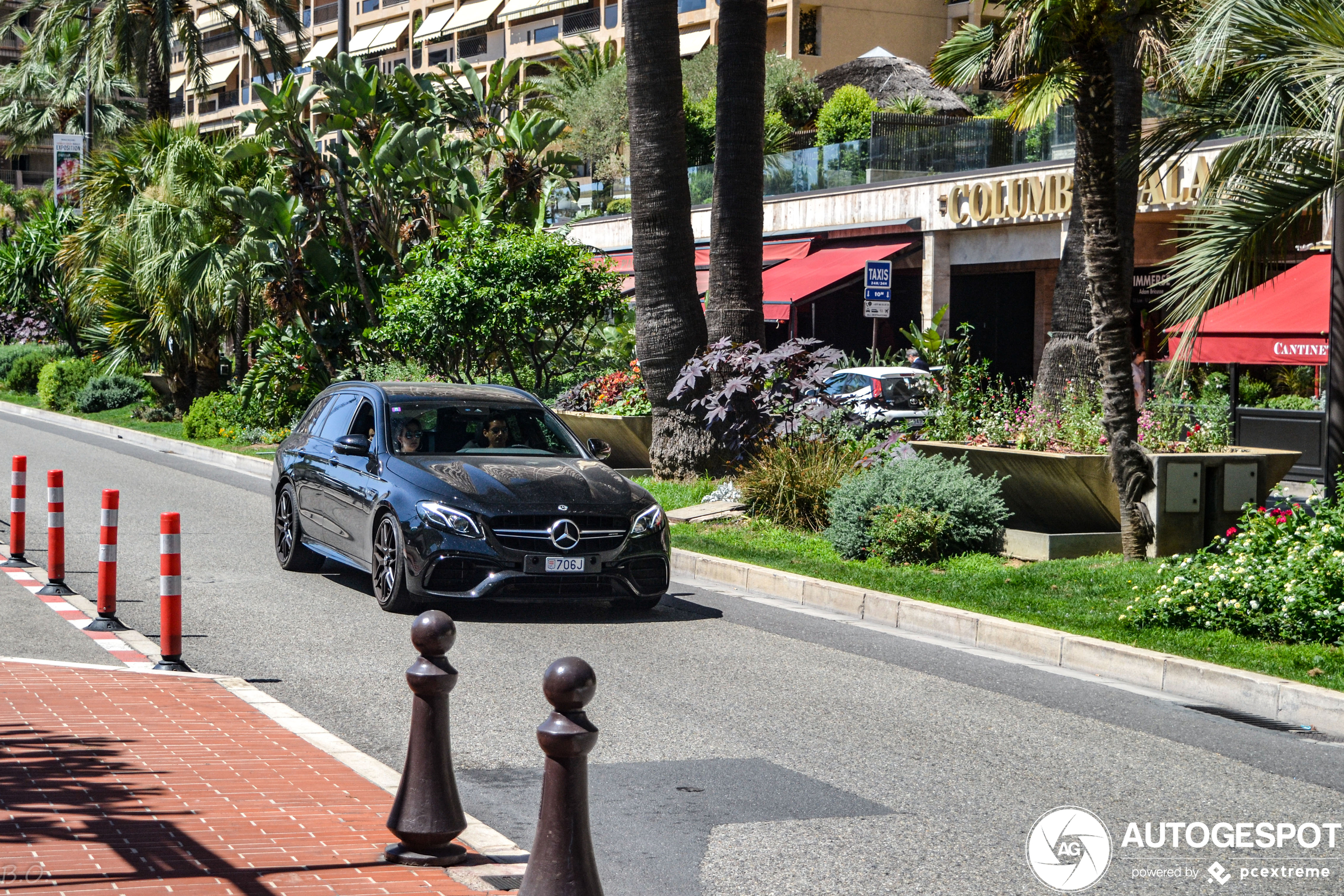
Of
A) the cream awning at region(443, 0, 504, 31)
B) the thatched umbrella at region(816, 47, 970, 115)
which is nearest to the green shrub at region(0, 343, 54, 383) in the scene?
the thatched umbrella at region(816, 47, 970, 115)

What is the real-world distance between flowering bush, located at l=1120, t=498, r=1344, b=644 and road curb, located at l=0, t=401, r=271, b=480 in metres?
14.3

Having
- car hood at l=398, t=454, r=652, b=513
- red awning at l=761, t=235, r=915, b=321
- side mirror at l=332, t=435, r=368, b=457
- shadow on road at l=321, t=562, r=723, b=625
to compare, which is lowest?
shadow on road at l=321, t=562, r=723, b=625

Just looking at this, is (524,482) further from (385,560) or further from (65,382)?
(65,382)

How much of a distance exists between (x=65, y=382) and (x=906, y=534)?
1181 inches

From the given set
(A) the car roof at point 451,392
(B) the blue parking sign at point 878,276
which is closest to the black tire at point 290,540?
(A) the car roof at point 451,392

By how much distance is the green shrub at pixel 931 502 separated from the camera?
1233cm

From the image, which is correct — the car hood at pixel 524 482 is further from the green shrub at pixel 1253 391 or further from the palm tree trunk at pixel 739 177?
the green shrub at pixel 1253 391

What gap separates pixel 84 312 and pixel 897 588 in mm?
28952

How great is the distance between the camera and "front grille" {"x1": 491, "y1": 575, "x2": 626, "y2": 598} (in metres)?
9.57

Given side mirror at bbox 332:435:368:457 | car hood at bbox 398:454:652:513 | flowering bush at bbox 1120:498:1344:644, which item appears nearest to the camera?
flowering bush at bbox 1120:498:1344:644

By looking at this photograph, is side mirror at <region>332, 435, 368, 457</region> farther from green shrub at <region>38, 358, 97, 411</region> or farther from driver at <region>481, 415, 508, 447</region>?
green shrub at <region>38, 358, 97, 411</region>

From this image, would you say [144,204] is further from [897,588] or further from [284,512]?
[897,588]

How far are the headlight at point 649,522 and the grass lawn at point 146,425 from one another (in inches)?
554

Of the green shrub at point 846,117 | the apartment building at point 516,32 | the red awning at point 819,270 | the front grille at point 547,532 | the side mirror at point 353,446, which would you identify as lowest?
→ the front grille at point 547,532
